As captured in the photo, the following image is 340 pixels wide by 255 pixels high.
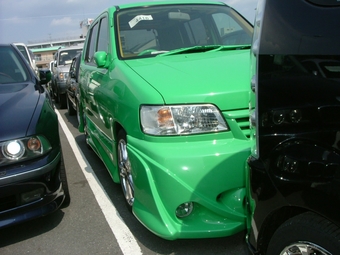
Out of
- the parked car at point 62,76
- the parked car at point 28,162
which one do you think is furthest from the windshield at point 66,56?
the parked car at point 28,162

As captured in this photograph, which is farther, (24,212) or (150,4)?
(150,4)

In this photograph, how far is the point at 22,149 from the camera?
283 centimetres

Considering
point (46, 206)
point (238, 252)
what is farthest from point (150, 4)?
point (238, 252)

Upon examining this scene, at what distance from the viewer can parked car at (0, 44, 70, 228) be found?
2.77 meters

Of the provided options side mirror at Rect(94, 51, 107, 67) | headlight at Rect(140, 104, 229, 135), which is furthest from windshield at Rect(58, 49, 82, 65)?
headlight at Rect(140, 104, 229, 135)

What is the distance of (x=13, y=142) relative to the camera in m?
2.80

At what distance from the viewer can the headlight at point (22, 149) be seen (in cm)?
276

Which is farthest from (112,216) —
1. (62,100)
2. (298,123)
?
(62,100)

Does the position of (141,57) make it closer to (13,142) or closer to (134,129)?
(134,129)

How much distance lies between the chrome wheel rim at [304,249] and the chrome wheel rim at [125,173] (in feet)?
5.50

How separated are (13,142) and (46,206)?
1.93 feet

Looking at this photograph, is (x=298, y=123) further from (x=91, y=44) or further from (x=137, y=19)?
(x=91, y=44)

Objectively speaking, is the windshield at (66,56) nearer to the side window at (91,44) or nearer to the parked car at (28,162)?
the side window at (91,44)

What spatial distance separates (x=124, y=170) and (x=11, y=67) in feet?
6.93
